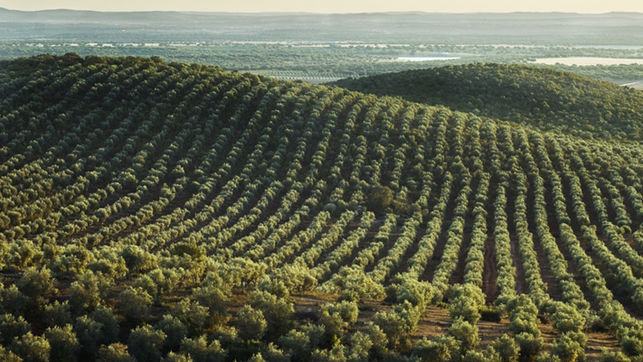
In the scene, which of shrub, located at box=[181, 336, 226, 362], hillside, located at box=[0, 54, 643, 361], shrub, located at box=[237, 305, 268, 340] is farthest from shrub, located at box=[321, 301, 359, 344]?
shrub, located at box=[181, 336, 226, 362]

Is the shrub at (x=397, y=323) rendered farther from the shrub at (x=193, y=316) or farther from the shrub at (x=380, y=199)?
the shrub at (x=380, y=199)

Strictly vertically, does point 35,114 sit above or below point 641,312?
above

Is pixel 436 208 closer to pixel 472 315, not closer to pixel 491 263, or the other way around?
pixel 491 263

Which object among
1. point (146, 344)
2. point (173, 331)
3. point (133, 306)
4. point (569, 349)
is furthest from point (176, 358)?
point (569, 349)

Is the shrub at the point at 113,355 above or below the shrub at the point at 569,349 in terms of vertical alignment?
above

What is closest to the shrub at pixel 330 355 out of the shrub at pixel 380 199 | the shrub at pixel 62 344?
the shrub at pixel 62 344

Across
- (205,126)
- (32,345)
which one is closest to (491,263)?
(32,345)
